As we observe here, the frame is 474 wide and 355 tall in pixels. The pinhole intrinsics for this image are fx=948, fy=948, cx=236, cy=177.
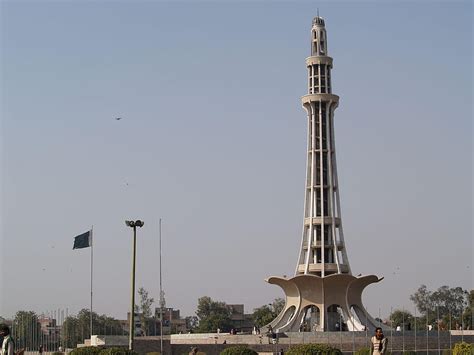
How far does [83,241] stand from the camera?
39594 mm

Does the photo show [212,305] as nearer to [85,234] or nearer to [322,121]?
[322,121]

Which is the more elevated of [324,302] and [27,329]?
[324,302]

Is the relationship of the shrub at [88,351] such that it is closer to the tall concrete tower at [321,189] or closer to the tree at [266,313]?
the tall concrete tower at [321,189]

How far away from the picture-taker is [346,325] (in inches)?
2168

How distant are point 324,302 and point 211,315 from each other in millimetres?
33692

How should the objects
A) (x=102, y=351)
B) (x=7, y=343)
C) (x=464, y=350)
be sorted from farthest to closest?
1. (x=464, y=350)
2. (x=102, y=351)
3. (x=7, y=343)

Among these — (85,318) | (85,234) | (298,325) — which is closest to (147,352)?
(85,234)

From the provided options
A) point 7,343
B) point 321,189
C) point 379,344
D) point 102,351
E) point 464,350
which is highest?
point 321,189

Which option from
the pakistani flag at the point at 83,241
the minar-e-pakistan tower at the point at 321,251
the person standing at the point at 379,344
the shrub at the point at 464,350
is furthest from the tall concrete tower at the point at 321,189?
the person standing at the point at 379,344

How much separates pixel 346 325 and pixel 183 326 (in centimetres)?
5509

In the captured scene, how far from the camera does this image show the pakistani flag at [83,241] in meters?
39.5

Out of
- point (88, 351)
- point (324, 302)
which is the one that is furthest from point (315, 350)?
point (324, 302)

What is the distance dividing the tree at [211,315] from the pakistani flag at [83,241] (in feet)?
144

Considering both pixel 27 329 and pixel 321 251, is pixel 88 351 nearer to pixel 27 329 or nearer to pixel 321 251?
pixel 321 251
